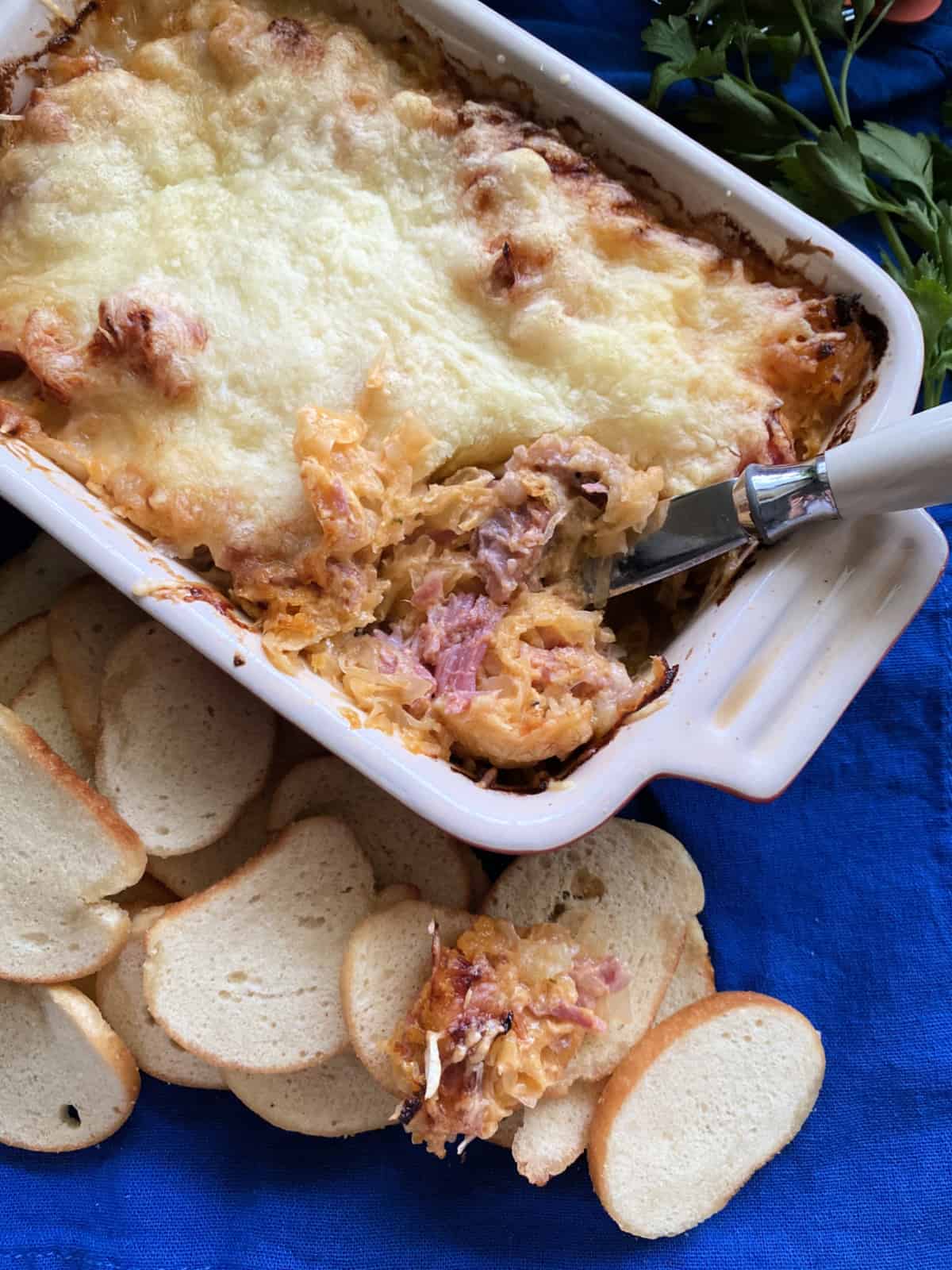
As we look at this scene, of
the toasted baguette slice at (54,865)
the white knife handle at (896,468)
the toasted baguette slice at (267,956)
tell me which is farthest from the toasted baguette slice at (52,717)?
the white knife handle at (896,468)

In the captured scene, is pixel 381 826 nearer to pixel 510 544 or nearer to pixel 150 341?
pixel 510 544

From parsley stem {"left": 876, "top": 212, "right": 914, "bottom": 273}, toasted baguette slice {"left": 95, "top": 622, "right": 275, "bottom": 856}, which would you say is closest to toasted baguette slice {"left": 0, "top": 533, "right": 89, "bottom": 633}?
toasted baguette slice {"left": 95, "top": 622, "right": 275, "bottom": 856}

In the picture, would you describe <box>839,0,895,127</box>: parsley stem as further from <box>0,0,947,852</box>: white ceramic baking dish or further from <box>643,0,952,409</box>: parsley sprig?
<box>0,0,947,852</box>: white ceramic baking dish

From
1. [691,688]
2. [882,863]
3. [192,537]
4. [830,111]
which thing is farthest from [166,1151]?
[830,111]

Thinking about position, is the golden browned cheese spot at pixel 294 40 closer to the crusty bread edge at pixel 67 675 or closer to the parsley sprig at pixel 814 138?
the parsley sprig at pixel 814 138

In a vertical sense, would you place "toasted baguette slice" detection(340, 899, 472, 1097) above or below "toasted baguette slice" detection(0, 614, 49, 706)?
above

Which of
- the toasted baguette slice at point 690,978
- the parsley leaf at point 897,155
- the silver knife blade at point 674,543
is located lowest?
the toasted baguette slice at point 690,978

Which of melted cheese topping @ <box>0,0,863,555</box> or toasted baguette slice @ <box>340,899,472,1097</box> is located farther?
toasted baguette slice @ <box>340,899,472,1097</box>
